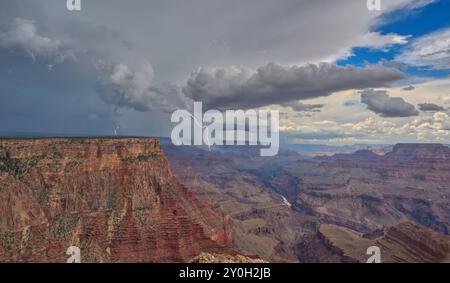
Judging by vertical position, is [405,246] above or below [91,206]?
below

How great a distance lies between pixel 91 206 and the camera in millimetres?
87938

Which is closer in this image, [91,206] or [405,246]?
[91,206]

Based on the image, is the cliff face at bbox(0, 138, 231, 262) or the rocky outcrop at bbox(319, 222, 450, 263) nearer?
the cliff face at bbox(0, 138, 231, 262)

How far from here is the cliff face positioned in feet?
247

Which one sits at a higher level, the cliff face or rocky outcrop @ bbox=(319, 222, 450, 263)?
the cliff face

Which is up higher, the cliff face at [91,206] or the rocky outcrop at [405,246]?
the cliff face at [91,206]

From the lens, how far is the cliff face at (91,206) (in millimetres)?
75312

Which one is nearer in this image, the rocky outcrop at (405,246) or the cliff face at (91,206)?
the cliff face at (91,206)

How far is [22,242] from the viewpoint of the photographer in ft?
238
